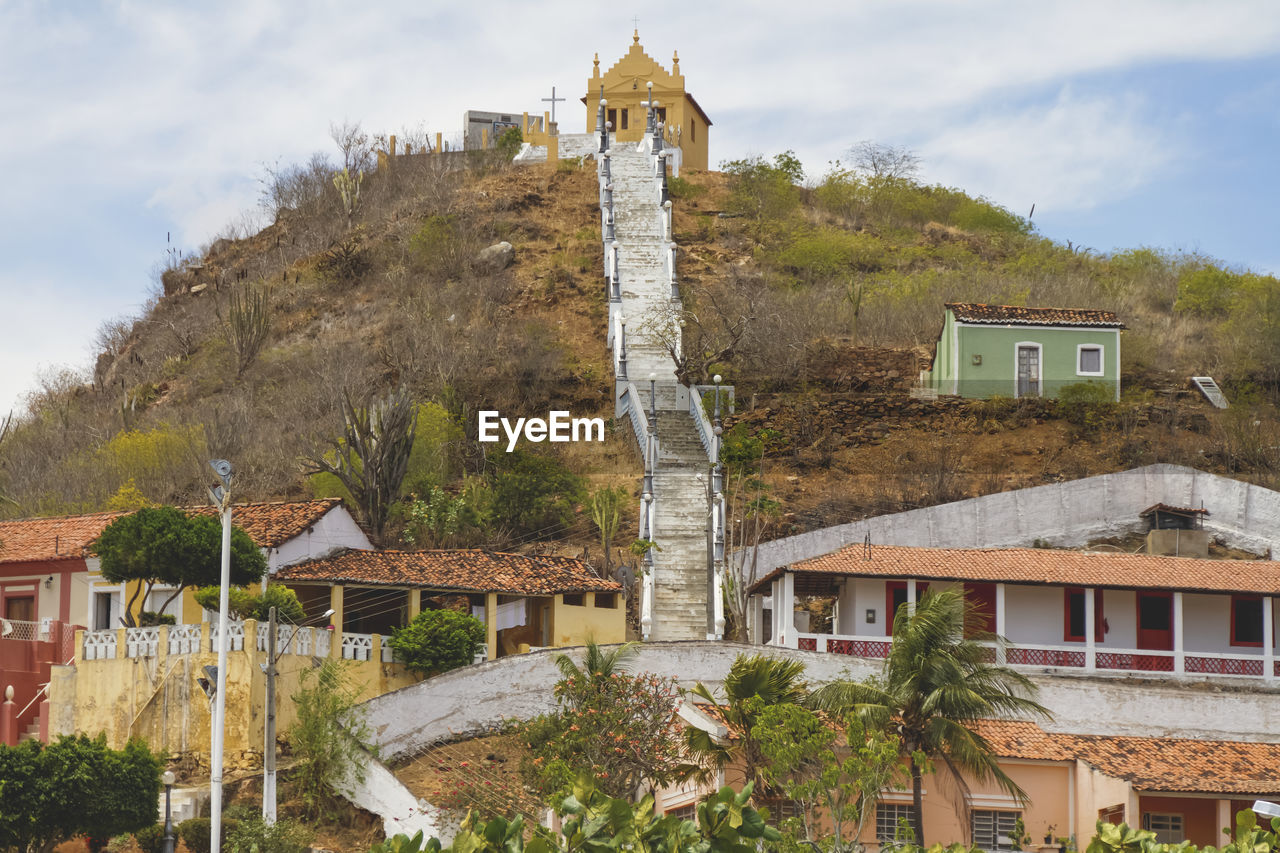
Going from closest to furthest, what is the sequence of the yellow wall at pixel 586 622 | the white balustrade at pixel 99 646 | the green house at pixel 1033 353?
the white balustrade at pixel 99 646
the yellow wall at pixel 586 622
the green house at pixel 1033 353

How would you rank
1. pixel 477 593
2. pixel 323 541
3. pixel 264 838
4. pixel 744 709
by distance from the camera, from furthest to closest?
1. pixel 323 541
2. pixel 477 593
3. pixel 744 709
4. pixel 264 838

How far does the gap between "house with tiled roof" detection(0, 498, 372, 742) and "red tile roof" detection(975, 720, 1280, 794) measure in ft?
45.5

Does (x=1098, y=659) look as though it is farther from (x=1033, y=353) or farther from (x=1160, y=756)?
(x=1033, y=353)

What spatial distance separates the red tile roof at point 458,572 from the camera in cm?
3372

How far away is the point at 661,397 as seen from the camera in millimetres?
49969

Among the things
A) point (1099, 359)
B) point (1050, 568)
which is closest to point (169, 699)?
point (1050, 568)

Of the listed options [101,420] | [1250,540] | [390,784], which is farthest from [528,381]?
[390,784]

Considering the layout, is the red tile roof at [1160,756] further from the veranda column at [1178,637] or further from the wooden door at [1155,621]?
the wooden door at [1155,621]

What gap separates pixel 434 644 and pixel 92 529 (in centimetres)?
863

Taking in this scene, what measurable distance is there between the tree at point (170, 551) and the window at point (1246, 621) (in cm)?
1836

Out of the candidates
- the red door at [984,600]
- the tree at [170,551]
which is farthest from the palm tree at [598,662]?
the red door at [984,600]

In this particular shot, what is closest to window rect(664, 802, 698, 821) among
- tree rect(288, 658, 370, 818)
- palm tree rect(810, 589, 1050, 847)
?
palm tree rect(810, 589, 1050, 847)

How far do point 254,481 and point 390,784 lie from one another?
2077cm

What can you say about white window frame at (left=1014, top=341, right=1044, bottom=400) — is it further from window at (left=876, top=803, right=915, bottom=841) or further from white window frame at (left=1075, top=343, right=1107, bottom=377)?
window at (left=876, top=803, right=915, bottom=841)
